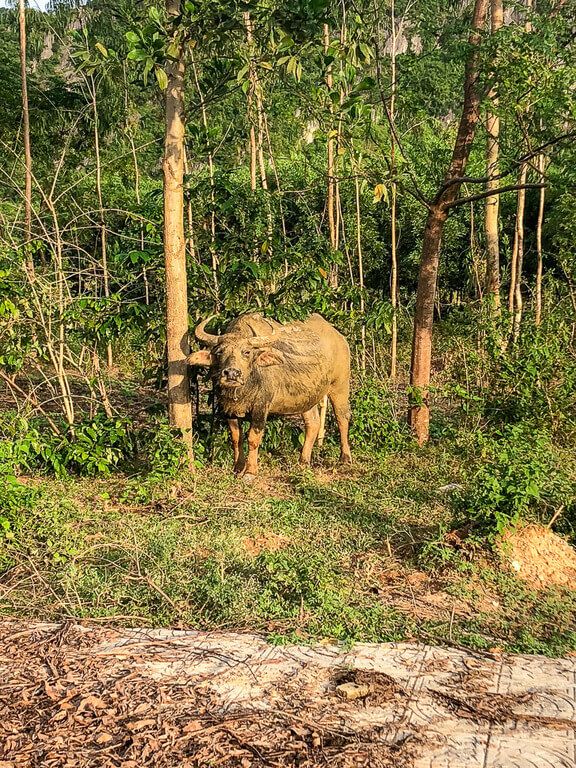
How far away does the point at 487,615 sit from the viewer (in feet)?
14.7

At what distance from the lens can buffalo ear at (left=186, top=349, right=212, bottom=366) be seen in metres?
6.54

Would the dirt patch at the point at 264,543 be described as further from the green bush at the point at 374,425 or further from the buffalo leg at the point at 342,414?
the green bush at the point at 374,425

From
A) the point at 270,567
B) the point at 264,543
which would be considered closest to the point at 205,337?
the point at 264,543

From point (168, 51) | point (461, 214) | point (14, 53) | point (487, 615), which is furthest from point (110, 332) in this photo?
point (14, 53)

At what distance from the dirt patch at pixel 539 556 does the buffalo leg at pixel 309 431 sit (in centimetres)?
277

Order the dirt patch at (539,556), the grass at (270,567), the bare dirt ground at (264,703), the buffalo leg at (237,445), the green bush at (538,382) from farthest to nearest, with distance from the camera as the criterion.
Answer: the green bush at (538,382) < the buffalo leg at (237,445) < the dirt patch at (539,556) < the grass at (270,567) < the bare dirt ground at (264,703)

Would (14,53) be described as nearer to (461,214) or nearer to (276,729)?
(461,214)

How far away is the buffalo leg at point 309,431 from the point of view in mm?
7539

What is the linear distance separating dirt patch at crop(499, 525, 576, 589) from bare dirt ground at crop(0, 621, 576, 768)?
41.8 inches

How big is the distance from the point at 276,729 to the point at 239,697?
1.13ft

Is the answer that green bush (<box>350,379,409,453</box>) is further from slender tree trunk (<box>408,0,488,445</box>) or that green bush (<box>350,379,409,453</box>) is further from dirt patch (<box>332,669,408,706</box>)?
dirt patch (<box>332,669,408,706</box>)

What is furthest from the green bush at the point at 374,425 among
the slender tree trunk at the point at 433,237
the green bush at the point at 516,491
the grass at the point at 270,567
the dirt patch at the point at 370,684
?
the dirt patch at the point at 370,684

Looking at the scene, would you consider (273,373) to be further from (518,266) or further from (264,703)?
(518,266)

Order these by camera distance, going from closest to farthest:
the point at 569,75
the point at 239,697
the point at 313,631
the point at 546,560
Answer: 1. the point at 239,697
2. the point at 313,631
3. the point at 546,560
4. the point at 569,75
